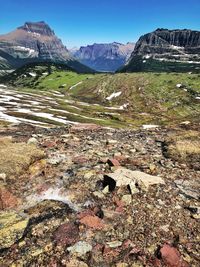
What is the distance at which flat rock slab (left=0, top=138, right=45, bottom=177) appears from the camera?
51.7 feet

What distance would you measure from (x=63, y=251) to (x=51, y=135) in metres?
14.1

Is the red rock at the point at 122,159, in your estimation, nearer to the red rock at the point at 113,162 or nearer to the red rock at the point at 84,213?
the red rock at the point at 113,162

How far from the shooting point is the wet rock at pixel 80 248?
1022 centimetres

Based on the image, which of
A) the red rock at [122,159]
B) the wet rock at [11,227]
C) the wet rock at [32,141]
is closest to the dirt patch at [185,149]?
the red rock at [122,159]

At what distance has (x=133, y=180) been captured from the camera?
14.3 metres

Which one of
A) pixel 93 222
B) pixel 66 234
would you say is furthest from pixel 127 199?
pixel 66 234

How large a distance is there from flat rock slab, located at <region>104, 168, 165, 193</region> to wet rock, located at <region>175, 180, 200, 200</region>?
0.84m

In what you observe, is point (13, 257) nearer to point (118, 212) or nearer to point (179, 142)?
point (118, 212)

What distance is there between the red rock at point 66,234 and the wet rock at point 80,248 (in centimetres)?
21

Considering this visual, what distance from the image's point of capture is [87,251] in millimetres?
10266

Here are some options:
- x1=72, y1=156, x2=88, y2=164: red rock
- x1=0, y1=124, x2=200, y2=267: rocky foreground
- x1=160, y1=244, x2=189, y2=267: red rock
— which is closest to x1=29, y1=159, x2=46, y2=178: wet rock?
x1=0, y1=124, x2=200, y2=267: rocky foreground

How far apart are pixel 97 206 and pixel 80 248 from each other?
8.56 feet

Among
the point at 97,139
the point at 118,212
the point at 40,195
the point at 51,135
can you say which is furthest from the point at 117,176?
the point at 51,135

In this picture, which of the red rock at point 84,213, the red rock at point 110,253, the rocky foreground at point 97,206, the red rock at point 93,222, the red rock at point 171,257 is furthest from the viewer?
the red rock at point 84,213
